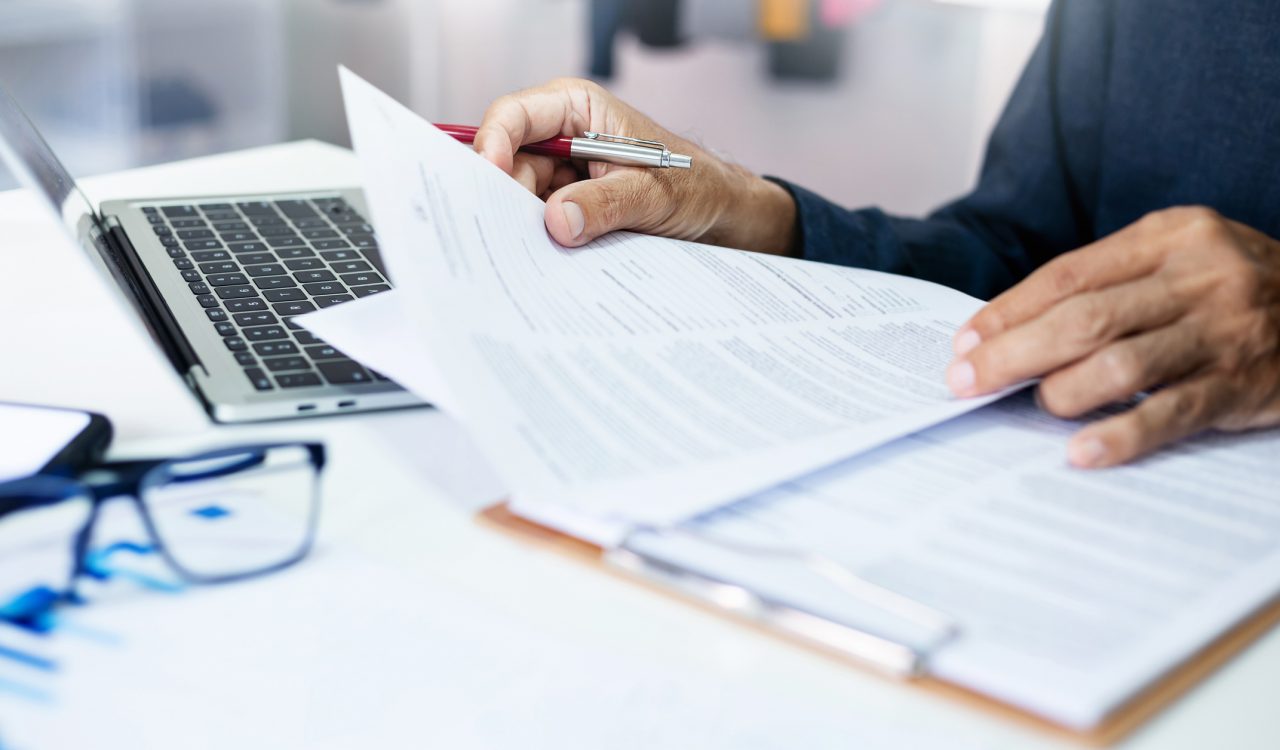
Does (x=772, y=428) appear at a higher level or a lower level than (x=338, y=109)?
higher

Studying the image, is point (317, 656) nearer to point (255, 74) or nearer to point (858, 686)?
point (858, 686)

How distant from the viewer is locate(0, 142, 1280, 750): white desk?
0.35 metres

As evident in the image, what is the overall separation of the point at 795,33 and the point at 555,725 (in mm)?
2533

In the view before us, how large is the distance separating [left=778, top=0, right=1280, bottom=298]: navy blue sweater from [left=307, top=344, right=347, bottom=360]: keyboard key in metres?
0.39

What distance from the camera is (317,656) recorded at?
14.8 inches

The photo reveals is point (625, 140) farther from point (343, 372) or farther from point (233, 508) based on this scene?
point (233, 508)

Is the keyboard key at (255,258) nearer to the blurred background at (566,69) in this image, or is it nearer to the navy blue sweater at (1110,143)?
the navy blue sweater at (1110,143)

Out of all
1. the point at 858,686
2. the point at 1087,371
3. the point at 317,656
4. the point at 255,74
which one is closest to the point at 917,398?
the point at 1087,371

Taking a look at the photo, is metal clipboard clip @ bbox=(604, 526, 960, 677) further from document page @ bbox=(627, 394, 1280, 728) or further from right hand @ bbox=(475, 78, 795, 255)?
right hand @ bbox=(475, 78, 795, 255)

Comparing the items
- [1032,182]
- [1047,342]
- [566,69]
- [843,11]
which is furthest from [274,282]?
[566,69]

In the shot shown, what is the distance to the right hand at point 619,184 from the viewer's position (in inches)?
26.5

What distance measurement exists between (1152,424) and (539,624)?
0.96 ft

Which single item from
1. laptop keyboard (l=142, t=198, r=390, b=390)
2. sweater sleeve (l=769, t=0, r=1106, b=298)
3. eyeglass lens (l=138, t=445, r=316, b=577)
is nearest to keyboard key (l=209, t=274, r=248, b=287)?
laptop keyboard (l=142, t=198, r=390, b=390)

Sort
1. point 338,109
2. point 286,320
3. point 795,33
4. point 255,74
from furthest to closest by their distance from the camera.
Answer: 1. point 338,109
2. point 255,74
3. point 795,33
4. point 286,320
